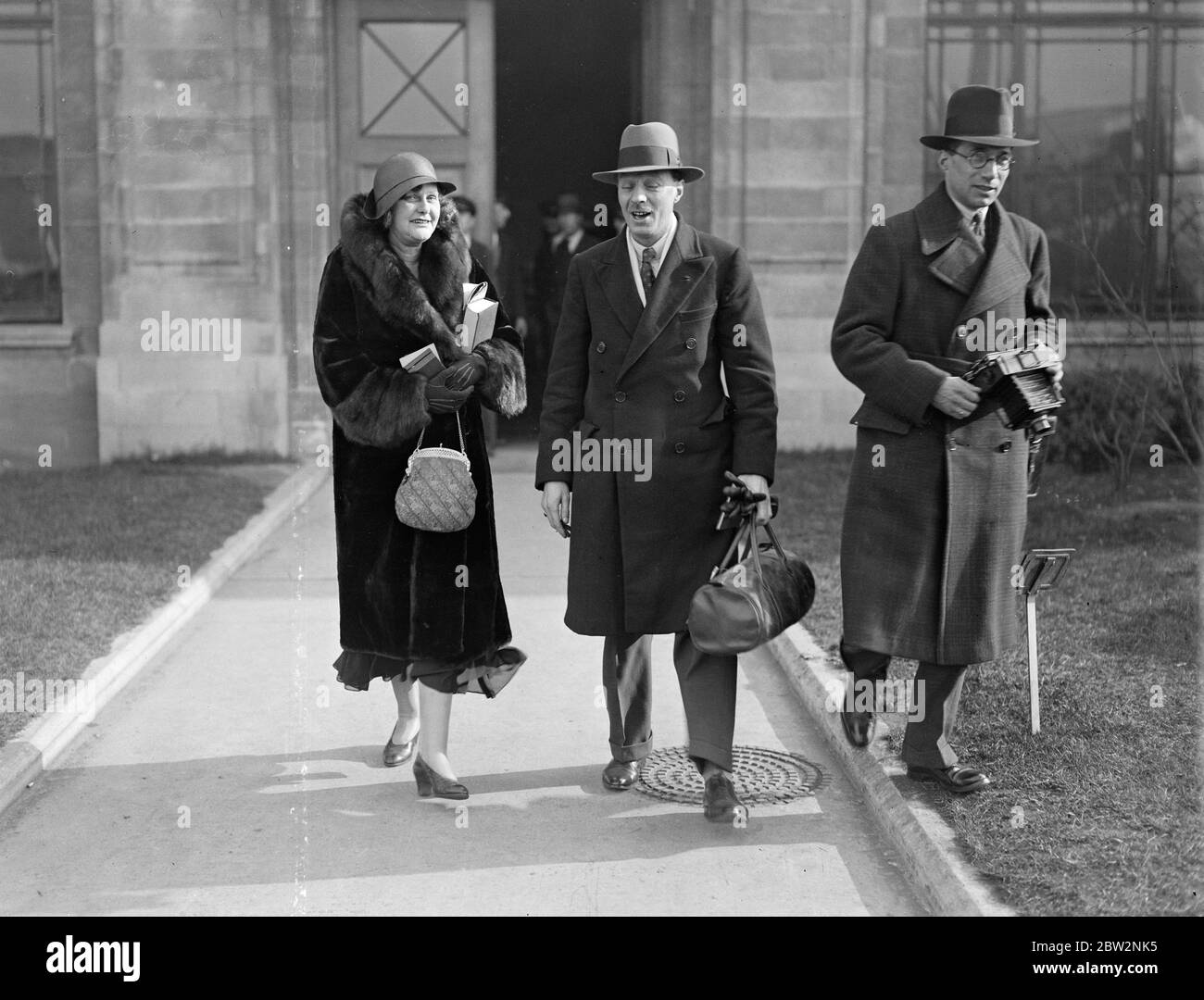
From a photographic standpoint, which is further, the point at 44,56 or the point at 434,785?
the point at 44,56

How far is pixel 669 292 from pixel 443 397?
33.2 inches

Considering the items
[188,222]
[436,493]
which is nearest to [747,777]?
[436,493]

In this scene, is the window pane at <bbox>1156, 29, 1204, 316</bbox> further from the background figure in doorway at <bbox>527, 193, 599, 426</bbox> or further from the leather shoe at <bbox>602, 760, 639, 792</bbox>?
the leather shoe at <bbox>602, 760, 639, 792</bbox>

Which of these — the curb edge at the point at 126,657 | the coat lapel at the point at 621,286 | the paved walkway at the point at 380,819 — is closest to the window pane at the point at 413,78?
A: the curb edge at the point at 126,657

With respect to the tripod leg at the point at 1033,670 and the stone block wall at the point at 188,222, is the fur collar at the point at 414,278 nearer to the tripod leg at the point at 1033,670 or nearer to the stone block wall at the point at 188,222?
the tripod leg at the point at 1033,670

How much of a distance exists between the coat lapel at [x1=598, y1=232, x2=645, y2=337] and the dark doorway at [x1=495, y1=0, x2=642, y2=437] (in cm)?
→ 1391

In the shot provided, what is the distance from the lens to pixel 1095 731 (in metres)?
5.95

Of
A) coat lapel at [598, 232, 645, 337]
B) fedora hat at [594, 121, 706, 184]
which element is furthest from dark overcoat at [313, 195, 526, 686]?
fedora hat at [594, 121, 706, 184]

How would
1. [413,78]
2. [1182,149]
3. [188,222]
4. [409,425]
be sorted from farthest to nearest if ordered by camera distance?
[1182,149] → [413,78] → [188,222] → [409,425]

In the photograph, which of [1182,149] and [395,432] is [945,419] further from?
[1182,149]

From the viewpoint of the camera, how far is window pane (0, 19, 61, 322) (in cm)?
1420

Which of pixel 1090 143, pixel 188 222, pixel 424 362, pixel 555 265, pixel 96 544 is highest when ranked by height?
pixel 1090 143

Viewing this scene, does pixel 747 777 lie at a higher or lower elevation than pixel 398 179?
lower

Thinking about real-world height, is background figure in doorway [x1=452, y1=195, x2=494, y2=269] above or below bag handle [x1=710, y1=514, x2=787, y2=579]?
above
